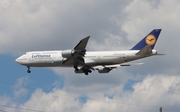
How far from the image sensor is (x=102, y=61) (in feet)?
355

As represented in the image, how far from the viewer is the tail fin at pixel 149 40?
111 meters

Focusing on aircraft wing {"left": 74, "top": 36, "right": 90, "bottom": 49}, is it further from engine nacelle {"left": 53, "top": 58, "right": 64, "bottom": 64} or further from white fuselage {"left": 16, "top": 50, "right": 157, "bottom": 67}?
engine nacelle {"left": 53, "top": 58, "right": 64, "bottom": 64}

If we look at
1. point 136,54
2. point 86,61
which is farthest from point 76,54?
point 136,54

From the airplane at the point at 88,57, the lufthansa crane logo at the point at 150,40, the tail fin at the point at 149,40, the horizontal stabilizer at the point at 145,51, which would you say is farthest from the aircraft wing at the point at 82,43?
the lufthansa crane logo at the point at 150,40

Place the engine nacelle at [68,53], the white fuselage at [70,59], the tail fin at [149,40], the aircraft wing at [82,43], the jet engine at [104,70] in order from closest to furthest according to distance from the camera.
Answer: the aircraft wing at [82,43] < the engine nacelle at [68,53] < the white fuselage at [70,59] < the tail fin at [149,40] < the jet engine at [104,70]

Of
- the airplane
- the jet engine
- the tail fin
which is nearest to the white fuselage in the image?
the airplane

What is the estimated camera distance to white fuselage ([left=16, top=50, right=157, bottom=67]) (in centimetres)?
10575

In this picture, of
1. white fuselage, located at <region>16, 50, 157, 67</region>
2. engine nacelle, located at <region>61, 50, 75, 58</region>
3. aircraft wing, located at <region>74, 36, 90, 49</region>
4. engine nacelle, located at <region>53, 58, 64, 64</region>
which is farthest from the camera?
engine nacelle, located at <region>53, 58, 64, 64</region>

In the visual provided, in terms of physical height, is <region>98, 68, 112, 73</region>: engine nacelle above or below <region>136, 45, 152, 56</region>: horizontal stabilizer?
below

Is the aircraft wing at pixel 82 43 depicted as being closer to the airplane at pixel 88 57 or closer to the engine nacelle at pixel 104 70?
the airplane at pixel 88 57

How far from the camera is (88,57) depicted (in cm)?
10988

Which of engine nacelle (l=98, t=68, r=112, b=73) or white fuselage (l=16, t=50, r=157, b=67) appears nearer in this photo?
white fuselage (l=16, t=50, r=157, b=67)

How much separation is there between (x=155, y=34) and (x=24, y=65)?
27.4m

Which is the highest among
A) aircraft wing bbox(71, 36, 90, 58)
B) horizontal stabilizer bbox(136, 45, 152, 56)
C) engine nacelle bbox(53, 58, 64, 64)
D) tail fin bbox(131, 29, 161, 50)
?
tail fin bbox(131, 29, 161, 50)
